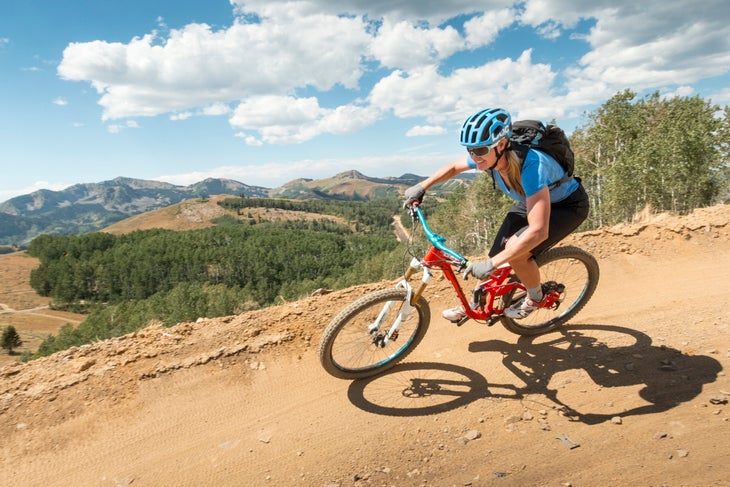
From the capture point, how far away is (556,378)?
468 cm

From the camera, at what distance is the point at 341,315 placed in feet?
14.7

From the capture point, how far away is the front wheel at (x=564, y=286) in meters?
5.53

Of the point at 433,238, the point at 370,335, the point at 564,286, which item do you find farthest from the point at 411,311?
the point at 564,286

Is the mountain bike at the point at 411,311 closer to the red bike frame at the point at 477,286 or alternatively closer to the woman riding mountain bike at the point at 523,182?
the red bike frame at the point at 477,286

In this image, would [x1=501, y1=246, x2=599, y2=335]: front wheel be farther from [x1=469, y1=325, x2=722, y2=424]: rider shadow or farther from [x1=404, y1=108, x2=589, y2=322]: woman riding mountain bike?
[x1=404, y1=108, x2=589, y2=322]: woman riding mountain bike

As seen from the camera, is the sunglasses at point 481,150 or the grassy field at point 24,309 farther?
the grassy field at point 24,309

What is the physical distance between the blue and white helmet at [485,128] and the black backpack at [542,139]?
235 mm

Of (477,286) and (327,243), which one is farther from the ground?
(477,286)

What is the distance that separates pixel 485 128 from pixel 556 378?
322 centimetres

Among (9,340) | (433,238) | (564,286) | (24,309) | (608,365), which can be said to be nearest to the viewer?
(433,238)

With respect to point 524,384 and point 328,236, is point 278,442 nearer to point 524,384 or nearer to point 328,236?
point 524,384

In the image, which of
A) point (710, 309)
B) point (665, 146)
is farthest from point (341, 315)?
point (665, 146)

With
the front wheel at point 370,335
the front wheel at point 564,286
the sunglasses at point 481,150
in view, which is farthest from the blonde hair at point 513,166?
the front wheel at point 564,286

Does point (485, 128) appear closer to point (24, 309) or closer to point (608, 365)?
point (608, 365)
